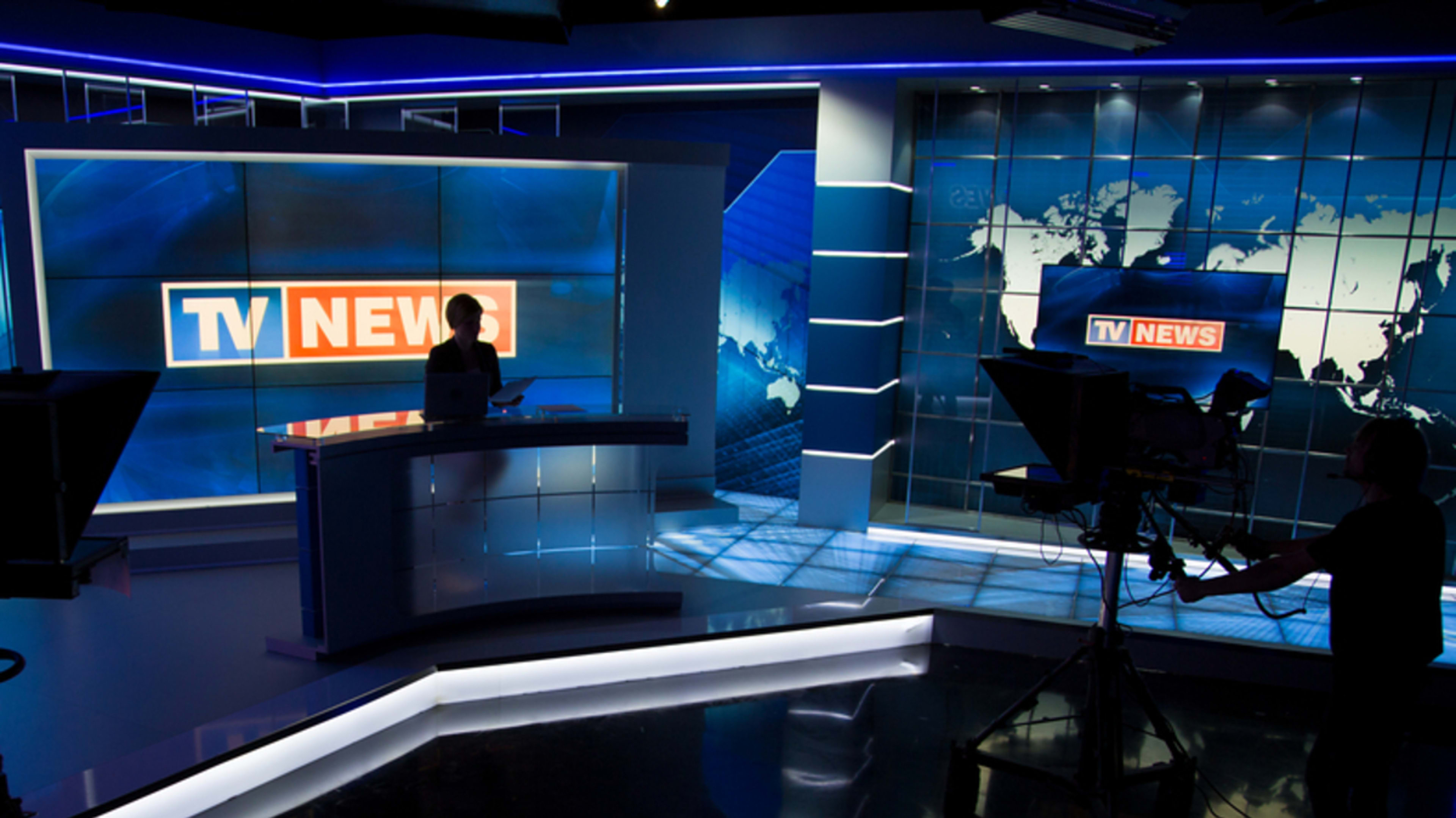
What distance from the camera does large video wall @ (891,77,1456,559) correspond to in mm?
6348

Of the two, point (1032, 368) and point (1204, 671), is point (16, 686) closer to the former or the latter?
point (1032, 368)

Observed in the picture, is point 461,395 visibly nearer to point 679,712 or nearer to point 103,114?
point 679,712

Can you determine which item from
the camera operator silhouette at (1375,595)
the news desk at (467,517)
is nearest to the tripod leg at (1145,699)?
the camera operator silhouette at (1375,595)

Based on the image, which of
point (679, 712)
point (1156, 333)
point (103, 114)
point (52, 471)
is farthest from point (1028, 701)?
point (103, 114)

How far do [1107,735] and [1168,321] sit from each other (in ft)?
14.8

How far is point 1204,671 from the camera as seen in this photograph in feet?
14.2

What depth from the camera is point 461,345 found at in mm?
4520

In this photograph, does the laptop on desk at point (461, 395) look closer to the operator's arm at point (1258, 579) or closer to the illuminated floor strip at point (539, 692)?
the illuminated floor strip at point (539, 692)

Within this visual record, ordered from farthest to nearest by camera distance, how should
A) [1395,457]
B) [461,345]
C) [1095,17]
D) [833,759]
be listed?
[461,345] → [1095,17] → [833,759] → [1395,457]

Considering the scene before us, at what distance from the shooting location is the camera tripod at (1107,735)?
2834 mm

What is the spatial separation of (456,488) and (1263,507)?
234 inches

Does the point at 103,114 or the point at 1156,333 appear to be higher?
the point at 103,114

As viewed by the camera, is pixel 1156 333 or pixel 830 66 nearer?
pixel 830 66

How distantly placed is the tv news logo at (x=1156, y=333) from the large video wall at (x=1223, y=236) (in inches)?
15.2
